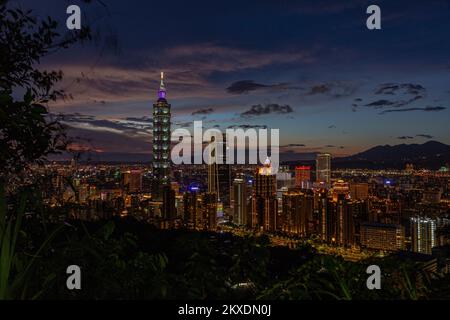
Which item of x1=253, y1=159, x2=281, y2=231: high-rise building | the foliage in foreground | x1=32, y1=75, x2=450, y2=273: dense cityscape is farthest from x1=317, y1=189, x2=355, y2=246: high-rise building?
the foliage in foreground

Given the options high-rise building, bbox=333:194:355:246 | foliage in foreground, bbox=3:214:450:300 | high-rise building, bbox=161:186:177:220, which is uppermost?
foliage in foreground, bbox=3:214:450:300

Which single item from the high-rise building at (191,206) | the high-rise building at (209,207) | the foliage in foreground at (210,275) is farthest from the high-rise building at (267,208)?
the foliage in foreground at (210,275)

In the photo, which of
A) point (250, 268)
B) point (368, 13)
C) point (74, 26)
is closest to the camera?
point (250, 268)

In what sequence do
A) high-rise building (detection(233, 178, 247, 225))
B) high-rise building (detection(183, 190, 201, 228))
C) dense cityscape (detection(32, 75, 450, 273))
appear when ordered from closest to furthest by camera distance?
dense cityscape (detection(32, 75, 450, 273)) < high-rise building (detection(183, 190, 201, 228)) < high-rise building (detection(233, 178, 247, 225))

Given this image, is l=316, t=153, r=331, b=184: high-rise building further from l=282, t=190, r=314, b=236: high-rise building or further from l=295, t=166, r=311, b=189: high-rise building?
l=282, t=190, r=314, b=236: high-rise building

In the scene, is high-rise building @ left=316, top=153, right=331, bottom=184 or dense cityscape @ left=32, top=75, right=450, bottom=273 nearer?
high-rise building @ left=316, top=153, right=331, bottom=184

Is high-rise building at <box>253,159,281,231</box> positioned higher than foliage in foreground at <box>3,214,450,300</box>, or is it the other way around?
foliage in foreground at <box>3,214,450,300</box>

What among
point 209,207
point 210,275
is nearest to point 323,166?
point 209,207
